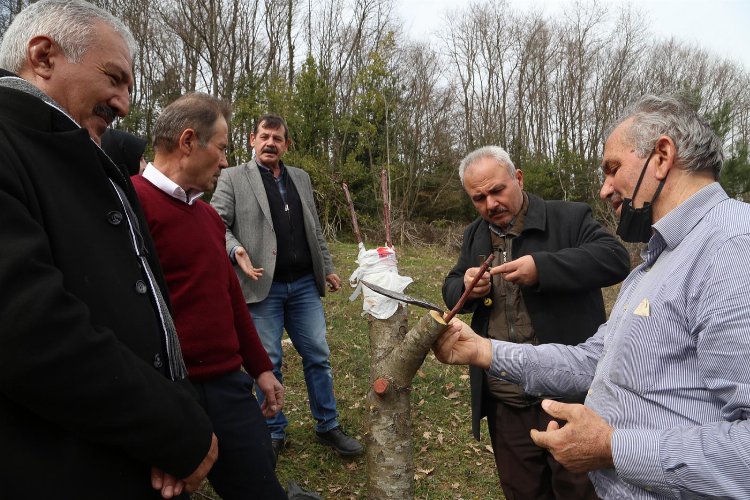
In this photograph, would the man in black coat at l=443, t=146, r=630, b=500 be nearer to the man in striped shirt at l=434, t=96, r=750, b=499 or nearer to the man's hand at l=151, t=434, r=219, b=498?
the man in striped shirt at l=434, t=96, r=750, b=499

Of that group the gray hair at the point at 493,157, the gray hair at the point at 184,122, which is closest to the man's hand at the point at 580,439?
the gray hair at the point at 493,157

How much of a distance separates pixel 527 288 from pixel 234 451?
1.59 meters

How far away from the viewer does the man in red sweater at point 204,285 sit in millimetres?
2057

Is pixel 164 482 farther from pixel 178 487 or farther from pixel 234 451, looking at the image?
pixel 234 451

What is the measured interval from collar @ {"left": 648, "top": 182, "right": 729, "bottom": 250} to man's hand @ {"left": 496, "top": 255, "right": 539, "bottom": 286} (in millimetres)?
970

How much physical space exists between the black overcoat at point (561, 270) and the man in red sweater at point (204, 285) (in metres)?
1.21

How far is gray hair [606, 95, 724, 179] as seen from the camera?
4.65 feet

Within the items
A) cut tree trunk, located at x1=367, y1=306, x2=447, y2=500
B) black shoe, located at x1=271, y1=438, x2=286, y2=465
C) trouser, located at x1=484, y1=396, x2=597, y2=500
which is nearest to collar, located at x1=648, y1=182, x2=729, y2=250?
cut tree trunk, located at x1=367, y1=306, x2=447, y2=500

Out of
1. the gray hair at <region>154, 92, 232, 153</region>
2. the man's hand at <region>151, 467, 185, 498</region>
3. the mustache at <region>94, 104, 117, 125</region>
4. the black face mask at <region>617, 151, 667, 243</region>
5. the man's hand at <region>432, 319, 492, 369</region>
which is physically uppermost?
the gray hair at <region>154, 92, 232, 153</region>

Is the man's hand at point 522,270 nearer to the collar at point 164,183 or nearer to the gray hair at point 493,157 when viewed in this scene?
the gray hair at point 493,157

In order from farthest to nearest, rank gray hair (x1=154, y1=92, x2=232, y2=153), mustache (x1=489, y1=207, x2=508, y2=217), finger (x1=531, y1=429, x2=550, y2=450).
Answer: mustache (x1=489, y1=207, x2=508, y2=217), gray hair (x1=154, y1=92, x2=232, y2=153), finger (x1=531, y1=429, x2=550, y2=450)

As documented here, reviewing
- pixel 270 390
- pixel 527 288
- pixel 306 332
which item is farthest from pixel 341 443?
pixel 527 288

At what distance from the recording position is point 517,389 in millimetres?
2508

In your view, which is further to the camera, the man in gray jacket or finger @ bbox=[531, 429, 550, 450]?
the man in gray jacket
